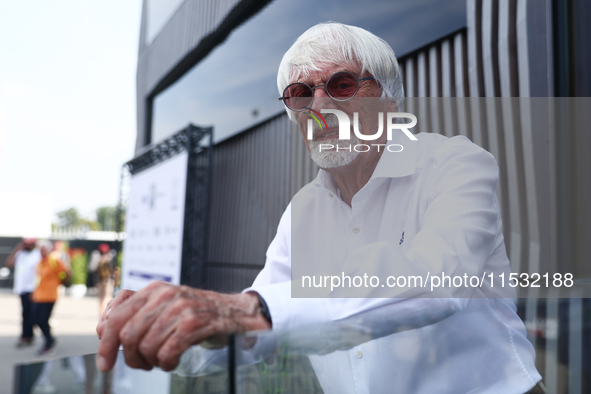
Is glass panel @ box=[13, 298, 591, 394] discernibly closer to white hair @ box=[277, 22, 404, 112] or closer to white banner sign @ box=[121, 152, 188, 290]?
white hair @ box=[277, 22, 404, 112]

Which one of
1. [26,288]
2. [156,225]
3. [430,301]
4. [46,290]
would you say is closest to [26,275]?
[26,288]

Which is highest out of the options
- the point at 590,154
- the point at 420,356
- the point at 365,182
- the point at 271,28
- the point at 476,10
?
the point at 476,10

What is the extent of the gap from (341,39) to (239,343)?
0.73 metres

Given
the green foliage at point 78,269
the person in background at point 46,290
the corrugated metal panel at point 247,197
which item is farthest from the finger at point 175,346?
the green foliage at point 78,269

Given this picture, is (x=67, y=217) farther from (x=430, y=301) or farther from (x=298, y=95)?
(x=430, y=301)

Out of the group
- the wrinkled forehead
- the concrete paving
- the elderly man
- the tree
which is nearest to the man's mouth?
the elderly man

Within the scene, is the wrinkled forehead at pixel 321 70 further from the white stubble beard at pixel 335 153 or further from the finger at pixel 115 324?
the finger at pixel 115 324

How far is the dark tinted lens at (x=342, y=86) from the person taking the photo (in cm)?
93

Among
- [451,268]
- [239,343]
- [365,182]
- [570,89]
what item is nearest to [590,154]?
[570,89]

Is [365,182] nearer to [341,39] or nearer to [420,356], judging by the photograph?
[341,39]

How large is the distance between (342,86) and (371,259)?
480 mm

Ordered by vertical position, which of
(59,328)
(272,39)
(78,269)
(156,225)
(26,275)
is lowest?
(59,328)

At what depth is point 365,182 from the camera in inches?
39.7

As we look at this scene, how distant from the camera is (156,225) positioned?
5.10m
